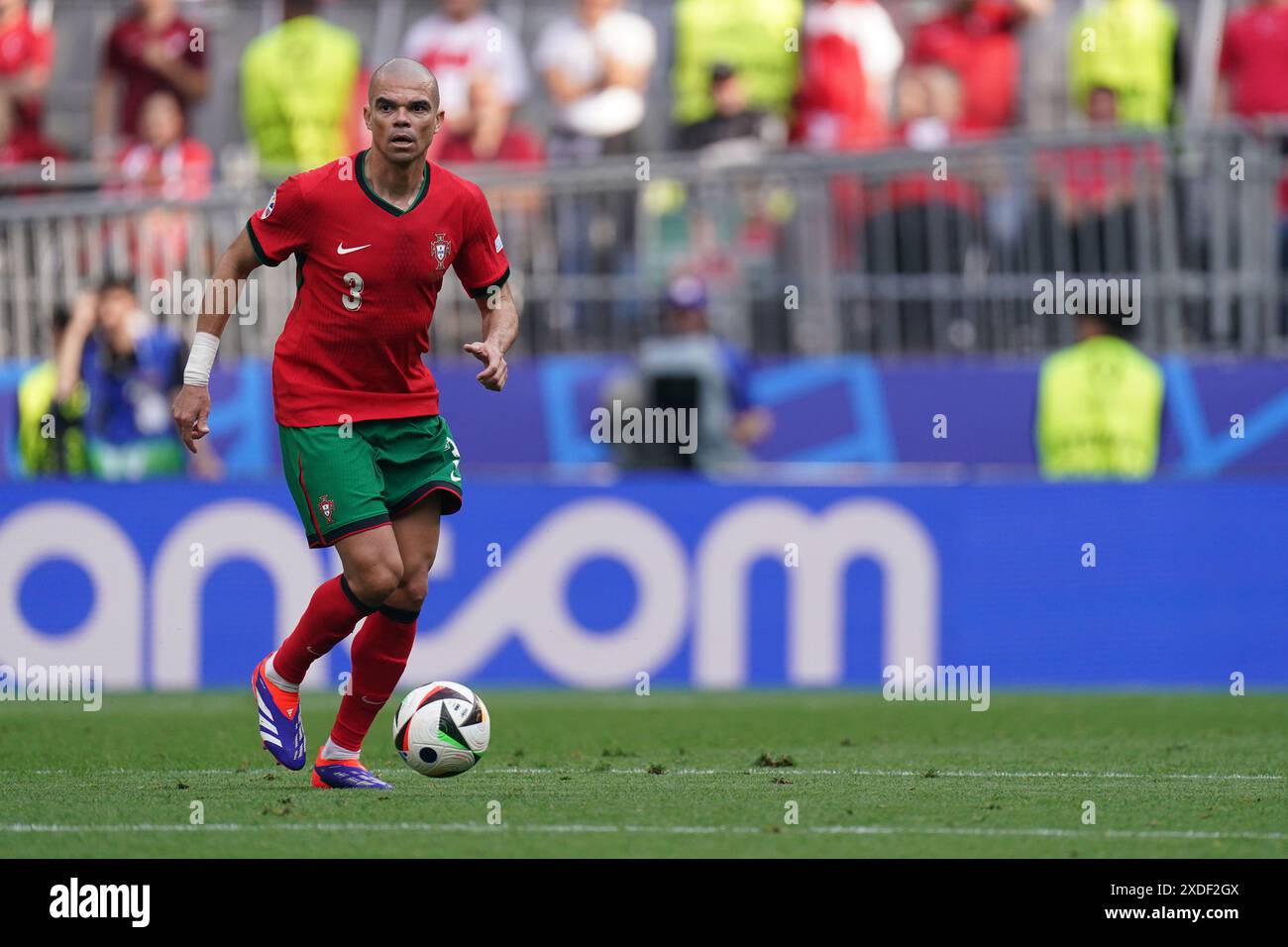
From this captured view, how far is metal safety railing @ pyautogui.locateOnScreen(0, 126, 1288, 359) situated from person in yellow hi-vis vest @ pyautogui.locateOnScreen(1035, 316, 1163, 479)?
2.40 ft

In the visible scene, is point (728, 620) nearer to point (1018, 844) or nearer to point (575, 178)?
point (575, 178)

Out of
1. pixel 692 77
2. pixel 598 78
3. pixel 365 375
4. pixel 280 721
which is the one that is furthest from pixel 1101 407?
pixel 280 721

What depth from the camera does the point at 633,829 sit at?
23.6ft

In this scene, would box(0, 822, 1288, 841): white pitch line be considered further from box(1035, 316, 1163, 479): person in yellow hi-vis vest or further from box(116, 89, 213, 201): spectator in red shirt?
box(116, 89, 213, 201): spectator in red shirt

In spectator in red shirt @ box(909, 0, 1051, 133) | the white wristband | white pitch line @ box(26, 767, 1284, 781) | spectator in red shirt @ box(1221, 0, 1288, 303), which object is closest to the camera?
the white wristband

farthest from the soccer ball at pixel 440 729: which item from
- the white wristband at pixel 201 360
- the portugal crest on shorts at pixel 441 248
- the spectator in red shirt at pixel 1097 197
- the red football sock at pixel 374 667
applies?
the spectator in red shirt at pixel 1097 197

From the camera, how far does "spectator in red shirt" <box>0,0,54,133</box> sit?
17.4m

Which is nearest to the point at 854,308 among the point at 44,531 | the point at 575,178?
the point at 575,178

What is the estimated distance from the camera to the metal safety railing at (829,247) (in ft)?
48.6

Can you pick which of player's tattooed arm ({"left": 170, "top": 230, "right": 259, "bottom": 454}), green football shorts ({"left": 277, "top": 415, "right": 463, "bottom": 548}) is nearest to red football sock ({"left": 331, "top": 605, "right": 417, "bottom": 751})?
green football shorts ({"left": 277, "top": 415, "right": 463, "bottom": 548})

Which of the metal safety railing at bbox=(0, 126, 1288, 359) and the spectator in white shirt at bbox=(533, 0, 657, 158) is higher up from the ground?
the spectator in white shirt at bbox=(533, 0, 657, 158)

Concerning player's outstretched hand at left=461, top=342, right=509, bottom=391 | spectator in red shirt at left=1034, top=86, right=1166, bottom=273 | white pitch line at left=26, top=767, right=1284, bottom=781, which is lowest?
white pitch line at left=26, top=767, right=1284, bottom=781
